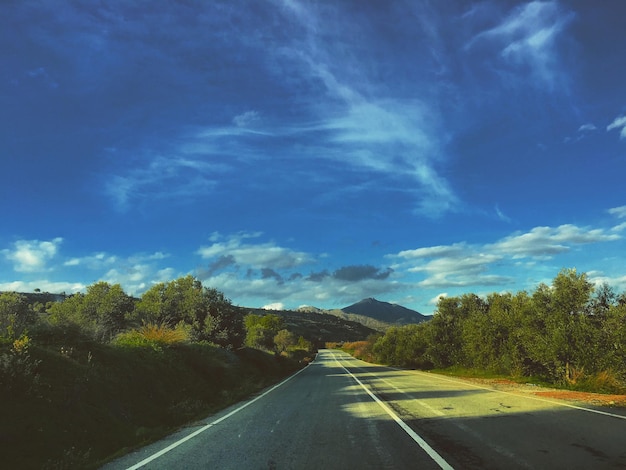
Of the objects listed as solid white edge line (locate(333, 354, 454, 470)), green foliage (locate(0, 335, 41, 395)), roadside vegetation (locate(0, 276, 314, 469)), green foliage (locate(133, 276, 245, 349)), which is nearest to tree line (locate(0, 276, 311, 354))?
green foliage (locate(133, 276, 245, 349))

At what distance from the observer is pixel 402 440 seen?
8.70 meters

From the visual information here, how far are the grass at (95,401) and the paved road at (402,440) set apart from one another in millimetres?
1191

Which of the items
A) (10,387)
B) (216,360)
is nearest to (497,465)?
(10,387)

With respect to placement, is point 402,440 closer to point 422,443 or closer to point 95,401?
point 422,443

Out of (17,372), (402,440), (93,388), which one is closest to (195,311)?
(93,388)

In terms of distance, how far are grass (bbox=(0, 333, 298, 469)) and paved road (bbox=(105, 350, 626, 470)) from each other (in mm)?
1191

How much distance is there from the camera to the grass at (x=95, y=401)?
7.94 m

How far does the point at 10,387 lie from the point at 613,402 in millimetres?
17688

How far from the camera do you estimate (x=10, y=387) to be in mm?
8898

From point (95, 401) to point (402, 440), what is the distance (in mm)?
7978

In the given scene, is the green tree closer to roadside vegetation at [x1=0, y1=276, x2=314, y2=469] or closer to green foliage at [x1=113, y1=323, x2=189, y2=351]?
roadside vegetation at [x1=0, y1=276, x2=314, y2=469]

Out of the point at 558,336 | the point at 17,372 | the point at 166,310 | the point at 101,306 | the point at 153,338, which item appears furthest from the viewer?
the point at 101,306

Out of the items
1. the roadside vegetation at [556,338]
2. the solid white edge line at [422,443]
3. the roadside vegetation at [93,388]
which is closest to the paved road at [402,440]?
the solid white edge line at [422,443]

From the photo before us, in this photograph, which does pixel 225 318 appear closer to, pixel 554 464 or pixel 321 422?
pixel 321 422
